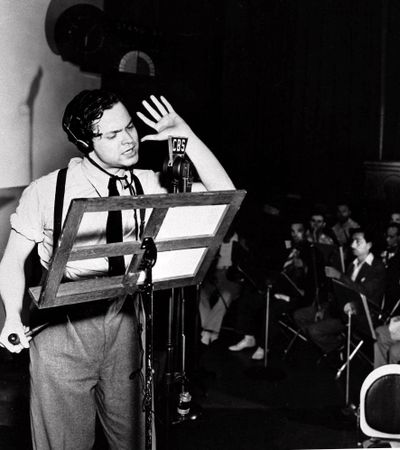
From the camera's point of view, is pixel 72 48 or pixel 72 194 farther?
pixel 72 48

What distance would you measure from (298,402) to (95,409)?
9.13 feet

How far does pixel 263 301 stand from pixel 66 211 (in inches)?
161

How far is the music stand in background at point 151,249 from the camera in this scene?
5.38 feet

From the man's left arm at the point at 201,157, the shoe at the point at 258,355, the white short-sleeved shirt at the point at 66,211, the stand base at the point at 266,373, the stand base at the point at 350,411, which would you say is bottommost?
the stand base at the point at 266,373

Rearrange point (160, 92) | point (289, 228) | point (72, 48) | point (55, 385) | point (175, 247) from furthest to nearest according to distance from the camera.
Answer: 1. point (289, 228)
2. point (160, 92)
3. point (72, 48)
4. point (55, 385)
5. point (175, 247)

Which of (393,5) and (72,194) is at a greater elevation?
(393,5)

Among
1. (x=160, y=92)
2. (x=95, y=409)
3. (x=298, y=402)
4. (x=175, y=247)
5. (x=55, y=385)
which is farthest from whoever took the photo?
(x=160, y=92)

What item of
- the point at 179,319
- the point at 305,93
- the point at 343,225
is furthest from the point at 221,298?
the point at 305,93

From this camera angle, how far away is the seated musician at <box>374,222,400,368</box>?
15.2ft

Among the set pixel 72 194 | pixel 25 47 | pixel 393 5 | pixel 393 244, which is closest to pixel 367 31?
pixel 393 5

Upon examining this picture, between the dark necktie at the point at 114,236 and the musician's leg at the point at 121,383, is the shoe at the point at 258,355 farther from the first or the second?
the dark necktie at the point at 114,236

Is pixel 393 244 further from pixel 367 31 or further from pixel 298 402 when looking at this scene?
pixel 367 31

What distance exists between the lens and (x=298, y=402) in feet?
15.2

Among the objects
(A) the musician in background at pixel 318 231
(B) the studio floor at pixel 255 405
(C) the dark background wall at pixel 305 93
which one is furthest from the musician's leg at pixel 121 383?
(C) the dark background wall at pixel 305 93
